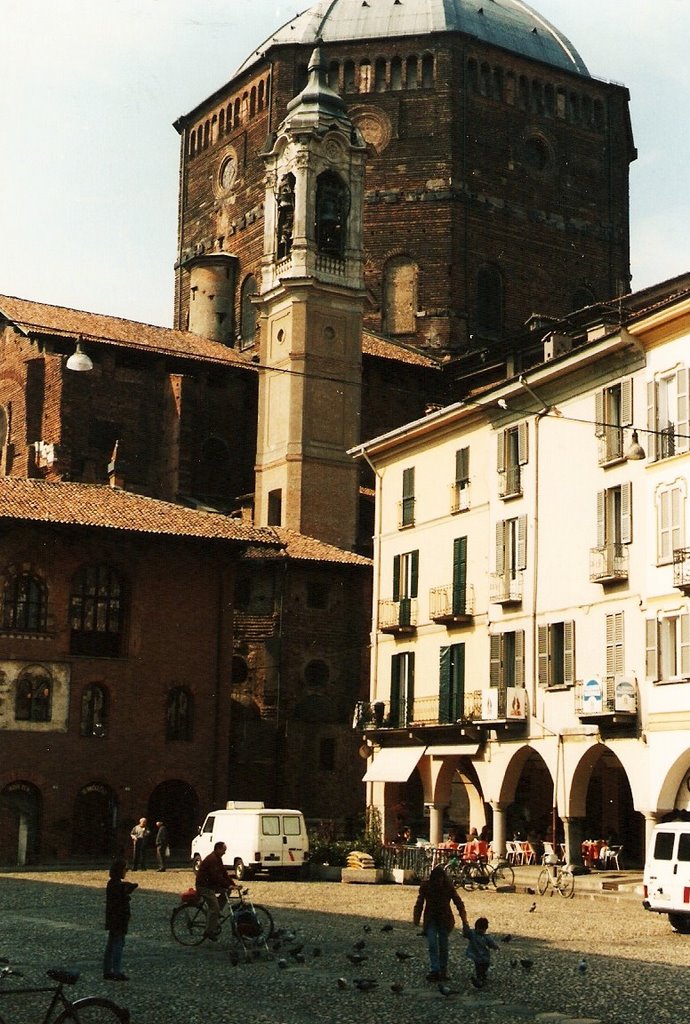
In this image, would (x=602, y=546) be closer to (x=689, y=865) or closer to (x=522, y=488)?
(x=522, y=488)

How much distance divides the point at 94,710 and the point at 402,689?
8.61 metres

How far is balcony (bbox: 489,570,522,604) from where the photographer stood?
120 ft

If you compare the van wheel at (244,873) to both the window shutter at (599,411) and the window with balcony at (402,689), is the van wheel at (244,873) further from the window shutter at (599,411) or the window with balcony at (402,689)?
the window shutter at (599,411)

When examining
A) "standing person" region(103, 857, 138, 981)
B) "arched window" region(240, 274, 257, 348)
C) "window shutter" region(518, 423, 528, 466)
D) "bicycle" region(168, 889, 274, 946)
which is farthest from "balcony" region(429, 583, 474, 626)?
"arched window" region(240, 274, 257, 348)

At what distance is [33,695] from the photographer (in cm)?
4300

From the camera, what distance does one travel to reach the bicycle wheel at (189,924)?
20.8 metres

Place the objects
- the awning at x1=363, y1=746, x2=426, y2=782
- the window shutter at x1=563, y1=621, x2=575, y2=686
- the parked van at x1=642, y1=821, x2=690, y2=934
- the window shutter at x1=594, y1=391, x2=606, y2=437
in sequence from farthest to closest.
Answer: the awning at x1=363, y1=746, x2=426, y2=782 → the window shutter at x1=563, y1=621, x2=575, y2=686 → the window shutter at x1=594, y1=391, x2=606, y2=437 → the parked van at x1=642, y1=821, x2=690, y2=934

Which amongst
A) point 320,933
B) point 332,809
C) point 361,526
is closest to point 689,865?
point 320,933

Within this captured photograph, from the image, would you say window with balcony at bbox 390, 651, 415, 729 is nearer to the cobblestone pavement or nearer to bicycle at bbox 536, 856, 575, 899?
bicycle at bbox 536, 856, 575, 899

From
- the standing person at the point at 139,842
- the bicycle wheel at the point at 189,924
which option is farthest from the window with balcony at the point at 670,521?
A: the standing person at the point at 139,842

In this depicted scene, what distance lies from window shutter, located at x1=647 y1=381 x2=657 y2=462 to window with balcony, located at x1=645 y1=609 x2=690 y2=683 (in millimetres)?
3277

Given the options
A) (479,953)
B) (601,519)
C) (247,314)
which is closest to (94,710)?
(601,519)

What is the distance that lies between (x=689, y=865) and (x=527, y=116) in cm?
5139

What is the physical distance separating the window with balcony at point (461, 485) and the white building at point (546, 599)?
0.16 ft
